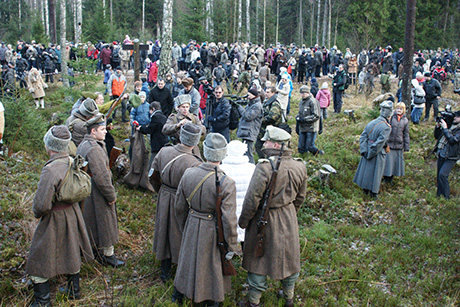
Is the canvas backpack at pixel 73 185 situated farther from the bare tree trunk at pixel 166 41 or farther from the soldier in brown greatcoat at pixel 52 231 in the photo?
the bare tree trunk at pixel 166 41

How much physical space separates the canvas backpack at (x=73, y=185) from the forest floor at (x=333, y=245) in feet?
3.91

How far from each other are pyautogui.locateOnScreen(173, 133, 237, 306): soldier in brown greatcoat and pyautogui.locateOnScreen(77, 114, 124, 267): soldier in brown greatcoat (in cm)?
136

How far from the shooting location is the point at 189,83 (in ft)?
28.8

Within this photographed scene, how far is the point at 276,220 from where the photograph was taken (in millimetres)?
4375

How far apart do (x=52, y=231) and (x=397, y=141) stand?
7351 millimetres

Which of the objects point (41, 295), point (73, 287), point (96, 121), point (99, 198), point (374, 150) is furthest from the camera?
point (374, 150)

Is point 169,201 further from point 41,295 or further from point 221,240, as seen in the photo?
point 41,295

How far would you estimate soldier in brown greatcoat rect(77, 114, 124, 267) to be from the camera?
16.2 ft

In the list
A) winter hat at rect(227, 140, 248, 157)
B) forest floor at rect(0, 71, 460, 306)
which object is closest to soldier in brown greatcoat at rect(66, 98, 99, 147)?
forest floor at rect(0, 71, 460, 306)

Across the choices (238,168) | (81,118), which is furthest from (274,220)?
(81,118)

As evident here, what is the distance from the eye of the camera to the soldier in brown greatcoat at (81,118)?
597 cm

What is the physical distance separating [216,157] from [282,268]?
1.51m

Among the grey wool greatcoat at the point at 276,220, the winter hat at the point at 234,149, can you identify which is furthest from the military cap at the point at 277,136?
the winter hat at the point at 234,149

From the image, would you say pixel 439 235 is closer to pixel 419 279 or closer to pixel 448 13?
pixel 419 279
